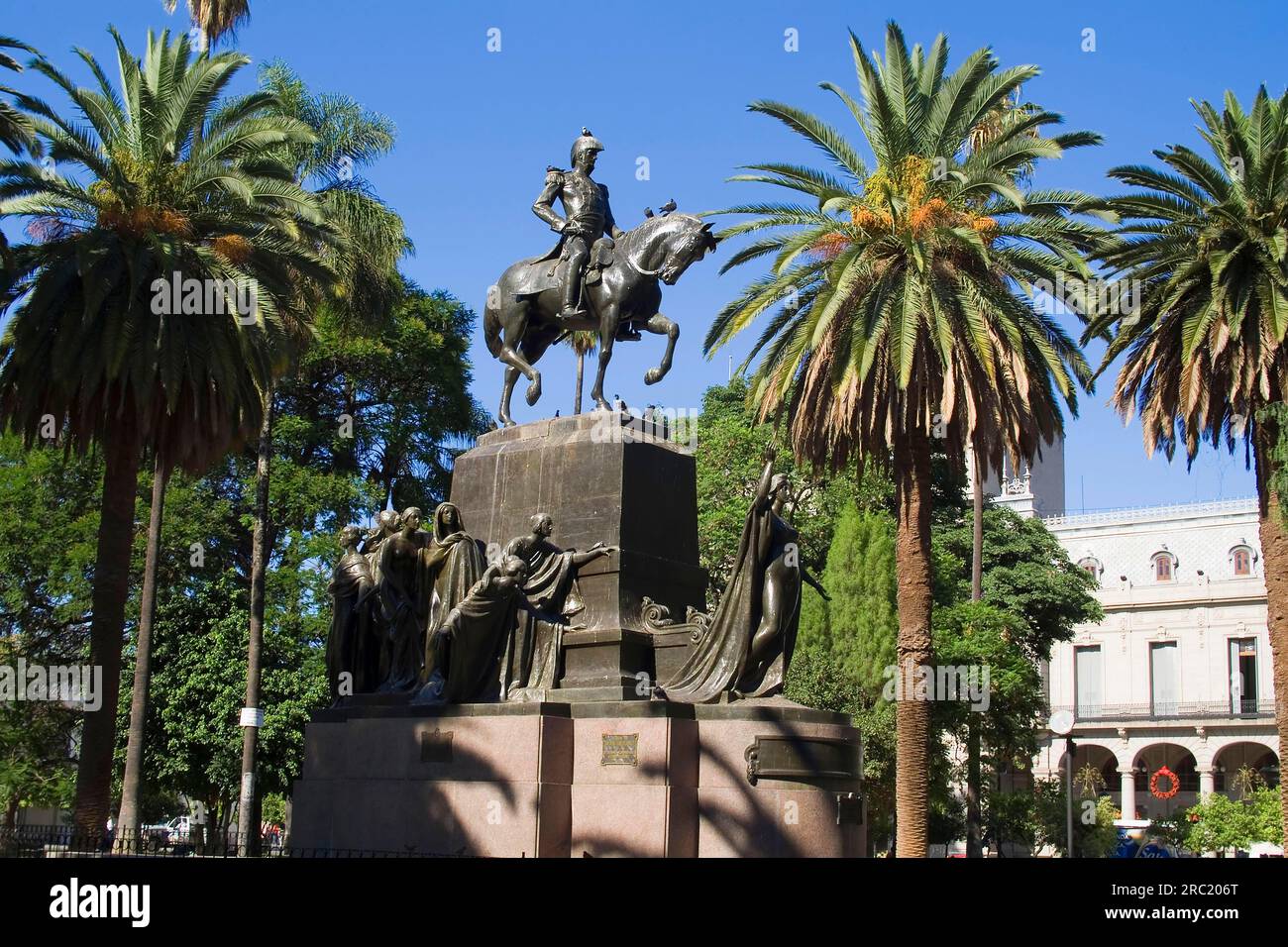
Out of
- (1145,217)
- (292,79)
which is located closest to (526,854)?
(1145,217)

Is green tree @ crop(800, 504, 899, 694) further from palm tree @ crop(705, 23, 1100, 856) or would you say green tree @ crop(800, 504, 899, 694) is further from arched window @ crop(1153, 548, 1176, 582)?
arched window @ crop(1153, 548, 1176, 582)

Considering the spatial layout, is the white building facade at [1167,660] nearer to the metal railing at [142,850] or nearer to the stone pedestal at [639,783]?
the metal railing at [142,850]

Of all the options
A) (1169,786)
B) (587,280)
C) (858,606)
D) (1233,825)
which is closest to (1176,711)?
(1169,786)

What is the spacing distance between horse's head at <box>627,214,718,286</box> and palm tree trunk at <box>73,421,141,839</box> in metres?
11.2

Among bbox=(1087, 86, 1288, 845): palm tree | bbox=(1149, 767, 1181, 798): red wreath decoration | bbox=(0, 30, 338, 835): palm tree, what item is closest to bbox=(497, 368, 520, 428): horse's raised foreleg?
bbox=(0, 30, 338, 835): palm tree

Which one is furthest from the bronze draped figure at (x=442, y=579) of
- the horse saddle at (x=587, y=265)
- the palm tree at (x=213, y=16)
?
the palm tree at (x=213, y=16)

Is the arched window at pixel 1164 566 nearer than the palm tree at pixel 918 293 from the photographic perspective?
No

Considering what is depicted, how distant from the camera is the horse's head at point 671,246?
1967 centimetres

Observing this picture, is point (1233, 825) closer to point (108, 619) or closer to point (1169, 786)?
point (108, 619)

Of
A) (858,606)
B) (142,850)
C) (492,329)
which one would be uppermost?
(492,329)

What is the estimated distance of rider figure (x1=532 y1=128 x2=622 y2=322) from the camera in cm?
2044

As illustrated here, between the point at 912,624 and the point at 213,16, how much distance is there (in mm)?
23533

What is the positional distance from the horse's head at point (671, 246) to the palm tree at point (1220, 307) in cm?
1035

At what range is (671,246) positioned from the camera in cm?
1980
